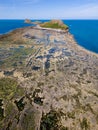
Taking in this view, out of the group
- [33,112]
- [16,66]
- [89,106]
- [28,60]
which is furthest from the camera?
[28,60]

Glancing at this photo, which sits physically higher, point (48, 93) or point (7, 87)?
point (7, 87)

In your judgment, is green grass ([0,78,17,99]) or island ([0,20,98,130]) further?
green grass ([0,78,17,99])

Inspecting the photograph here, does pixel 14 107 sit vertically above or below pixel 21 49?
above

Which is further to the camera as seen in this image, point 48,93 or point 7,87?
point 7,87

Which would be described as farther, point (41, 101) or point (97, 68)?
point (97, 68)

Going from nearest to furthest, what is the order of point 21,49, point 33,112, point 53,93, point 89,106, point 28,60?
point 33,112
point 89,106
point 53,93
point 28,60
point 21,49

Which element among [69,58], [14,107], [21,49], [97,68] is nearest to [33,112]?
[14,107]

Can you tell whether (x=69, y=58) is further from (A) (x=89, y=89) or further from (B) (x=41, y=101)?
(B) (x=41, y=101)

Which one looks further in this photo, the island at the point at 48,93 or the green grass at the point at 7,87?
the green grass at the point at 7,87
